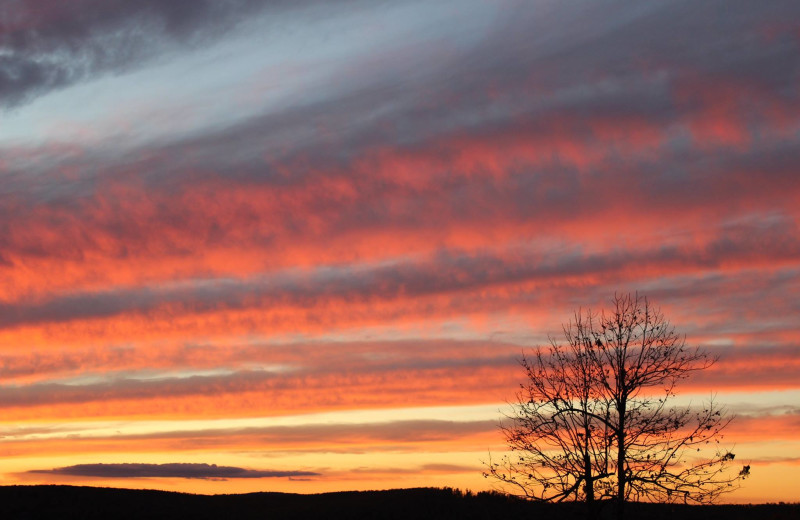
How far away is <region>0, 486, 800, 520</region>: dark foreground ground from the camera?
39.2 m

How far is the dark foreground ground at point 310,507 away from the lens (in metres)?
39.2

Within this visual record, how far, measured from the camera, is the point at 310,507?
45906 mm

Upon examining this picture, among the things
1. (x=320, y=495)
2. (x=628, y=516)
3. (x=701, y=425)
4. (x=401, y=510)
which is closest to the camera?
(x=701, y=425)

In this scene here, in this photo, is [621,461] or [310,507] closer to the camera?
[621,461]

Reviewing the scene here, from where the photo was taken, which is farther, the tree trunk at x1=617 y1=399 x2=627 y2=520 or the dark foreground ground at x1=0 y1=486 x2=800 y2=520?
the dark foreground ground at x1=0 y1=486 x2=800 y2=520

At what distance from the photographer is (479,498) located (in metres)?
43.3

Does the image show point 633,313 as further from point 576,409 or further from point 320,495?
point 320,495

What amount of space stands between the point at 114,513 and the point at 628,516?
2657cm

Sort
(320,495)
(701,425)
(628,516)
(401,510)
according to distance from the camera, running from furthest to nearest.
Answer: (320,495) → (401,510) → (628,516) → (701,425)

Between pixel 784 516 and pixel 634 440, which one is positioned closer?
pixel 634 440

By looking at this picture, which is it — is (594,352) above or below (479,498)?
above

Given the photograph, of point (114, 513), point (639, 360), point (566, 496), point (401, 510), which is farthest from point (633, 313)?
point (114, 513)

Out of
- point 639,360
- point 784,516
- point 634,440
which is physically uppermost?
point 639,360

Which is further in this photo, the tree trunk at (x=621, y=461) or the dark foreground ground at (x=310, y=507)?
the dark foreground ground at (x=310, y=507)
